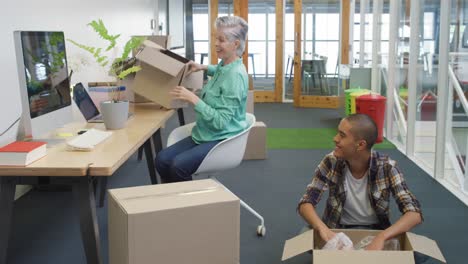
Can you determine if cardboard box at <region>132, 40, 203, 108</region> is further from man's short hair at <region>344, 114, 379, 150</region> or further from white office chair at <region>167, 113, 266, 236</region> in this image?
man's short hair at <region>344, 114, 379, 150</region>

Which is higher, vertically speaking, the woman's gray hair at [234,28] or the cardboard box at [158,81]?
the woman's gray hair at [234,28]

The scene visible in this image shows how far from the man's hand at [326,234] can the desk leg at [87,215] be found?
95 centimetres

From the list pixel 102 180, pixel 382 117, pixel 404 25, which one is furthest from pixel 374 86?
pixel 102 180

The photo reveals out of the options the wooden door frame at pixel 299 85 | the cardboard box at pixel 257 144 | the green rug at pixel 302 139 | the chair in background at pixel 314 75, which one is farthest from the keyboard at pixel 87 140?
the chair in background at pixel 314 75

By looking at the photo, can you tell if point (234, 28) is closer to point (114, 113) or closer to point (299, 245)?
point (114, 113)

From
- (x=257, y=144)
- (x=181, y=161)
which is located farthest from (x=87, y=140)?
(x=257, y=144)

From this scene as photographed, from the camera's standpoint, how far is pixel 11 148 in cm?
225

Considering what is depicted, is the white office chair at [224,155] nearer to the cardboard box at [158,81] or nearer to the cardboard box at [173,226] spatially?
the cardboard box at [158,81]

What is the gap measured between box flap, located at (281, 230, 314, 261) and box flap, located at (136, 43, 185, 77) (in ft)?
5.21

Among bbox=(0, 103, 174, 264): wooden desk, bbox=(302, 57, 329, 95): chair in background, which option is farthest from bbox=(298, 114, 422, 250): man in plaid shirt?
bbox=(302, 57, 329, 95): chair in background

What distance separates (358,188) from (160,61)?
1.57 meters

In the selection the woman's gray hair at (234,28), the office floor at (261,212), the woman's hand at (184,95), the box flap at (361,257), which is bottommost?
the office floor at (261,212)

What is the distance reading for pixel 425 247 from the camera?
2172mm

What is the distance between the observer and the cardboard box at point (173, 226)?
1963 millimetres
